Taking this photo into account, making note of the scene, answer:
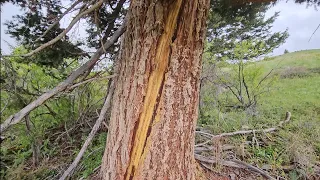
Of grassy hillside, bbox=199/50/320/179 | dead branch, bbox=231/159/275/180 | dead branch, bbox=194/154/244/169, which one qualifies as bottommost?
dead branch, bbox=231/159/275/180

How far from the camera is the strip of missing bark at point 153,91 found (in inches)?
48.9

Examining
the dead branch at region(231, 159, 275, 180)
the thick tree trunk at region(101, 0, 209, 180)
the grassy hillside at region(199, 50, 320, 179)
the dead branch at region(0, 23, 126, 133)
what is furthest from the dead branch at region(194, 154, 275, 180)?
the dead branch at region(0, 23, 126, 133)

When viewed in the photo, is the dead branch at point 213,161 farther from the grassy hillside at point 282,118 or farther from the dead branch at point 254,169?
the grassy hillside at point 282,118

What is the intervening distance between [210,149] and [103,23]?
1707 mm

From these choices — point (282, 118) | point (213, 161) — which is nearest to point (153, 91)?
point (213, 161)

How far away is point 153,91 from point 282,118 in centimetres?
234

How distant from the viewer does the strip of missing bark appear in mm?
1242

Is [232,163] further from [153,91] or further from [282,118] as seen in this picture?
[282,118]

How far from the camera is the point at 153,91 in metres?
1.29

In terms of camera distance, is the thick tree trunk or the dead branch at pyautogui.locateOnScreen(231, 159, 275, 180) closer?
the thick tree trunk

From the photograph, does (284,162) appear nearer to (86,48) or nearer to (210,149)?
(210,149)

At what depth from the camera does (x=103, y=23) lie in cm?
237

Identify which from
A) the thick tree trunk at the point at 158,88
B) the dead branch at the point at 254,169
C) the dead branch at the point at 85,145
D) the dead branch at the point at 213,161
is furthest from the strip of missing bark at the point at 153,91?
the dead branch at the point at 254,169

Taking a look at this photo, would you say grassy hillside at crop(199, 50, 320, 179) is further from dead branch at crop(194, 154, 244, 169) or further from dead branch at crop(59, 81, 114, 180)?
dead branch at crop(59, 81, 114, 180)
